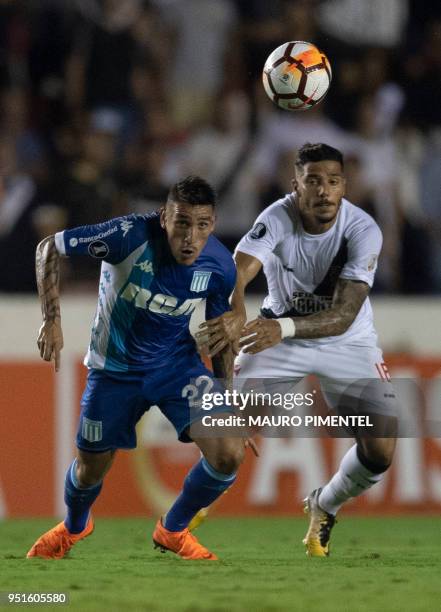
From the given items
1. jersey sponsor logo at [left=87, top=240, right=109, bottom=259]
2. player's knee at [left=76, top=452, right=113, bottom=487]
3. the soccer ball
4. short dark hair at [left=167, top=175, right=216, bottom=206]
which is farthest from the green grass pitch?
the soccer ball

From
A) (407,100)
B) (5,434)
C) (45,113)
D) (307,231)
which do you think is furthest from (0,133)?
(307,231)

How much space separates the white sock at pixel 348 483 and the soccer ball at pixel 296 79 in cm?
218

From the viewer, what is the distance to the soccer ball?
23.7 feet

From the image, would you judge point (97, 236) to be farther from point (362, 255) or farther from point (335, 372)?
point (335, 372)

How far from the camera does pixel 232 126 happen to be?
11.4 meters

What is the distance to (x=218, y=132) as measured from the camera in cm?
1141

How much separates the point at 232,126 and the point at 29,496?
4161mm

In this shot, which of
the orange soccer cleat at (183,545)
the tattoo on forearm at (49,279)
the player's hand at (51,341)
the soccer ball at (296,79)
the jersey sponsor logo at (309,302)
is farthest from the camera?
the soccer ball at (296,79)

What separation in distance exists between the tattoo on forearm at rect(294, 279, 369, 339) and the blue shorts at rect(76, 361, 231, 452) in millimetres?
718

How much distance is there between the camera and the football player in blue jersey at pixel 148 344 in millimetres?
6016

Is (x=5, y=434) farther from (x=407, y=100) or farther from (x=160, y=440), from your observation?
(x=407, y=100)

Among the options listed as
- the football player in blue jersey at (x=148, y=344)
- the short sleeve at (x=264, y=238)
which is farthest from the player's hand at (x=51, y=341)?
the short sleeve at (x=264, y=238)

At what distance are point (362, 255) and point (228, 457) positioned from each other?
1.49m

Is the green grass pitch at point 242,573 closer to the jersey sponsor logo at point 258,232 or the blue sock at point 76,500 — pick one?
the blue sock at point 76,500
